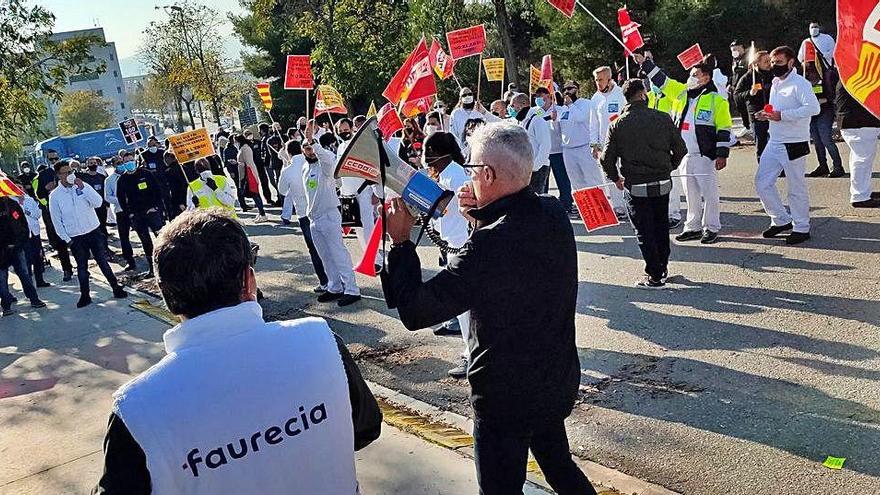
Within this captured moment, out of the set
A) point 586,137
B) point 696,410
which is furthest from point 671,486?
point 586,137

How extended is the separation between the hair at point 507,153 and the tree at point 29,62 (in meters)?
12.2

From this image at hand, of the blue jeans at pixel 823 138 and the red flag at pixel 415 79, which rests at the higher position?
the red flag at pixel 415 79

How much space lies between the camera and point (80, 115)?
64562mm

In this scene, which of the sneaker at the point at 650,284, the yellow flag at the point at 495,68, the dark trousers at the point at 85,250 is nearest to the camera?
the sneaker at the point at 650,284

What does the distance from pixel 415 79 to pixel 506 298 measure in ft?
23.3

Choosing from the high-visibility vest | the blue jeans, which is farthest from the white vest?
the blue jeans

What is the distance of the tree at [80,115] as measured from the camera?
63938 mm

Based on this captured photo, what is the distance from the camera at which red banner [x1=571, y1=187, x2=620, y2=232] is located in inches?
274

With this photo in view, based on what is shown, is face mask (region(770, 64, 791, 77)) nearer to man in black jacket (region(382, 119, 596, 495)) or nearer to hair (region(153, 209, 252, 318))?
man in black jacket (region(382, 119, 596, 495))

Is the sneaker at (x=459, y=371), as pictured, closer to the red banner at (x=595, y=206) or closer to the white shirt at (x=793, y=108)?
the red banner at (x=595, y=206)

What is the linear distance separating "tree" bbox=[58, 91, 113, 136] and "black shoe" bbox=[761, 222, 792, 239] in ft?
218

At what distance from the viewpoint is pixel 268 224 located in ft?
49.6

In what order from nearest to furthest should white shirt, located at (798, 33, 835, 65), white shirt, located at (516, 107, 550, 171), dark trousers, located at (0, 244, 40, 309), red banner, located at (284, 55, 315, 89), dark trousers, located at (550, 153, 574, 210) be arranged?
1. white shirt, located at (516, 107, 550, 171)
2. dark trousers, located at (0, 244, 40, 309)
3. dark trousers, located at (550, 153, 574, 210)
4. white shirt, located at (798, 33, 835, 65)
5. red banner, located at (284, 55, 315, 89)

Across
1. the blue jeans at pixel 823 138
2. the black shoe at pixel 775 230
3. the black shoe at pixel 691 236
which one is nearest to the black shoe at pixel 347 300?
the black shoe at pixel 691 236
